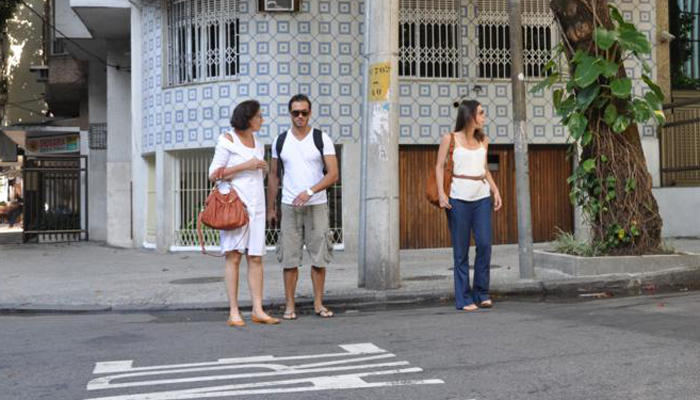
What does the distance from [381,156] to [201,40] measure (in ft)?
24.3

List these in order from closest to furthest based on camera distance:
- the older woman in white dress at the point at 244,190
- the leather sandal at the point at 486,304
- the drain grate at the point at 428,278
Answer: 1. the older woman in white dress at the point at 244,190
2. the leather sandal at the point at 486,304
3. the drain grate at the point at 428,278

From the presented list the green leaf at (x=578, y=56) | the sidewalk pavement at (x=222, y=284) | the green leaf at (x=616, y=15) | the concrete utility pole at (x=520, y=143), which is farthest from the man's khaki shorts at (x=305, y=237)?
the green leaf at (x=616, y=15)

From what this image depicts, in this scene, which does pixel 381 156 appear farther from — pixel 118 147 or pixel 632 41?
pixel 118 147

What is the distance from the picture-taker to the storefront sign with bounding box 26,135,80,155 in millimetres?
23562

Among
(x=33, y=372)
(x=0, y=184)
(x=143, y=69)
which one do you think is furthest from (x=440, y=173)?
(x=0, y=184)

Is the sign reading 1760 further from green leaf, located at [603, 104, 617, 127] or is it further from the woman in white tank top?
green leaf, located at [603, 104, 617, 127]

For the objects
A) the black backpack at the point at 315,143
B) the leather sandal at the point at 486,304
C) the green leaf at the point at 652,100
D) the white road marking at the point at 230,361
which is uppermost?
the green leaf at the point at 652,100

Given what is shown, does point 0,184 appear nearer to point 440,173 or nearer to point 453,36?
point 453,36

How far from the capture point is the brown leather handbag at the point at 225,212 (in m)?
6.52

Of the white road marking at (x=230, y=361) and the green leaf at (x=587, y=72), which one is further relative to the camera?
the green leaf at (x=587, y=72)

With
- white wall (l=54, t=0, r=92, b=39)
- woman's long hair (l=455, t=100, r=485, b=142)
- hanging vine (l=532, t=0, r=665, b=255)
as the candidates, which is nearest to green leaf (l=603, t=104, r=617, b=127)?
hanging vine (l=532, t=0, r=665, b=255)

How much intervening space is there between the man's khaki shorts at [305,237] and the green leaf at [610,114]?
3.84 meters

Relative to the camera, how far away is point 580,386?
4.16m

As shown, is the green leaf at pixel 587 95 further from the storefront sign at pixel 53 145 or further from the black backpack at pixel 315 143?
the storefront sign at pixel 53 145
